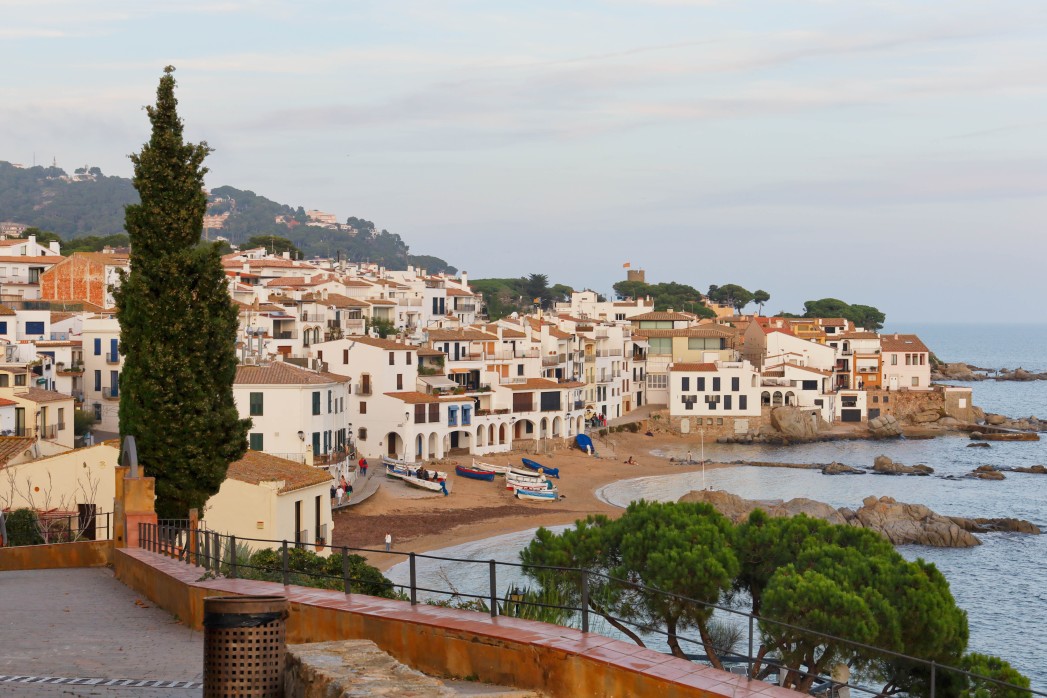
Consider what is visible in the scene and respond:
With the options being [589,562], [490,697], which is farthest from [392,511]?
[490,697]

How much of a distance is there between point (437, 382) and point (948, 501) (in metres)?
31.0

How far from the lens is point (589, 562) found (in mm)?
28234

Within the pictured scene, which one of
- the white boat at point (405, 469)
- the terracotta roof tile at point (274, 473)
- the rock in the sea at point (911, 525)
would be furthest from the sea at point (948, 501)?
the white boat at point (405, 469)

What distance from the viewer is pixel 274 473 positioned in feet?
121

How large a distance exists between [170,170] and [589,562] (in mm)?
13080

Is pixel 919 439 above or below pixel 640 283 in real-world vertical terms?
below

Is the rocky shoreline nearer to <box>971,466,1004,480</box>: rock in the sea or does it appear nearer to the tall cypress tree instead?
<box>971,466,1004,480</box>: rock in the sea

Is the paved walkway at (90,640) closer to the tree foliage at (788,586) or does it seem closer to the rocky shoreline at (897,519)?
the tree foliage at (788,586)

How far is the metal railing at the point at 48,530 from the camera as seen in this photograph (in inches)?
1034

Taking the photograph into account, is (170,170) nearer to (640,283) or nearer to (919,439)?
(919,439)

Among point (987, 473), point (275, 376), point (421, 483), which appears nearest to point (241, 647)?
point (275, 376)

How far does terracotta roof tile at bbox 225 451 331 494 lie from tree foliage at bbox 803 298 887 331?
143679mm

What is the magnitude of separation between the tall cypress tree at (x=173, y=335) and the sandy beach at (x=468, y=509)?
17304 millimetres

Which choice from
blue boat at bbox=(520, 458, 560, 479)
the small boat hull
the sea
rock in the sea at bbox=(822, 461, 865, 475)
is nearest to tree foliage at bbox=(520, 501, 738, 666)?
the sea
